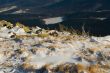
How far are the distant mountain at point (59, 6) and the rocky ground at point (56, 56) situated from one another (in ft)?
249

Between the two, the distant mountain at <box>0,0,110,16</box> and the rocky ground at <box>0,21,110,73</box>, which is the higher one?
the rocky ground at <box>0,21,110,73</box>

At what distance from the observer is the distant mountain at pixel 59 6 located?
9712 cm

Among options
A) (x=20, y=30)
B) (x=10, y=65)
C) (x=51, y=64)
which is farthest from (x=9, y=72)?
(x=20, y=30)

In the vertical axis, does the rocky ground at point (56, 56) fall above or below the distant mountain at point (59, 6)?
above

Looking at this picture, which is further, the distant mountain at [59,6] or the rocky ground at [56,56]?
the distant mountain at [59,6]

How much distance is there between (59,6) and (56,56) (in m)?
98.2

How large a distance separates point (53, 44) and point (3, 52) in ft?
7.46

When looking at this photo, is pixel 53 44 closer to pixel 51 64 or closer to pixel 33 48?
pixel 33 48

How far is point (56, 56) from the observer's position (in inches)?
551

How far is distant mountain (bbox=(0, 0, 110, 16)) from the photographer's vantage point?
97.1 meters

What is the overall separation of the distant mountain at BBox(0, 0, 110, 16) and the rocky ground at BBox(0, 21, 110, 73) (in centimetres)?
7584

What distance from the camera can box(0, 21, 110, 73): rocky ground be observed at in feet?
41.0

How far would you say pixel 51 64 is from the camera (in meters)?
13.1

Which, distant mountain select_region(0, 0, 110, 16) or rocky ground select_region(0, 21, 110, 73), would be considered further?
distant mountain select_region(0, 0, 110, 16)
